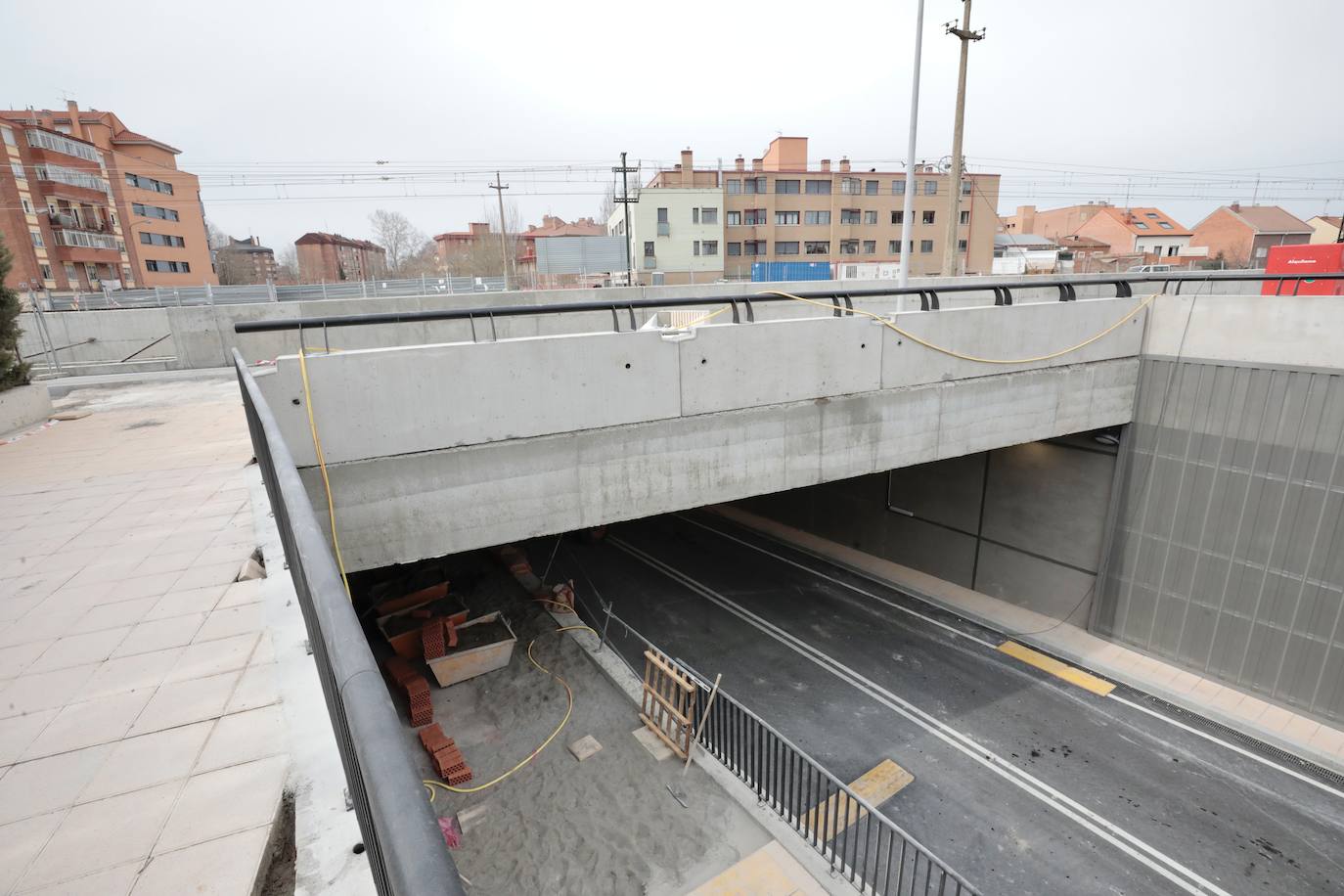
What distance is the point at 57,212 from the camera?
140 ft

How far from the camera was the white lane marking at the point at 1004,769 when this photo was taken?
25.0ft

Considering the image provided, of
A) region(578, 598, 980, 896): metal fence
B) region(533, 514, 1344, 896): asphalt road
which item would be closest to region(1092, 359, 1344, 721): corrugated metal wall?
region(533, 514, 1344, 896): asphalt road

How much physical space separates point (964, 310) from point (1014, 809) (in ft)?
23.2

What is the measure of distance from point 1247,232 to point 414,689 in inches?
3553

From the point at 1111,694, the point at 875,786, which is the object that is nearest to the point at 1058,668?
the point at 1111,694

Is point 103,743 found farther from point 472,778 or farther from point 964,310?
point 964,310

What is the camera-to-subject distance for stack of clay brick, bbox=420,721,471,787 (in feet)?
27.6

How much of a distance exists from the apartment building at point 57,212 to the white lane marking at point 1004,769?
46.6 meters

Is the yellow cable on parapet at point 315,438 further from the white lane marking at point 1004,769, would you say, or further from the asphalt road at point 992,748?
the white lane marking at point 1004,769

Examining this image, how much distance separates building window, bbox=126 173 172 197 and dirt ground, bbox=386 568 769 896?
198ft

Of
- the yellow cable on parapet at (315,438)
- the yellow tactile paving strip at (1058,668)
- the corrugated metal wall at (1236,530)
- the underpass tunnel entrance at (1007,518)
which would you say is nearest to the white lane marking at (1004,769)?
the yellow tactile paving strip at (1058,668)

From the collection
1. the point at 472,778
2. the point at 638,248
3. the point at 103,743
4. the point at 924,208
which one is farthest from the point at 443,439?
the point at 924,208

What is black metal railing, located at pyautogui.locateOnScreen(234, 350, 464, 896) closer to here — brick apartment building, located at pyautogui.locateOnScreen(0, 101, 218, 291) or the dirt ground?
the dirt ground

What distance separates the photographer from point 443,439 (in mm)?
6520
